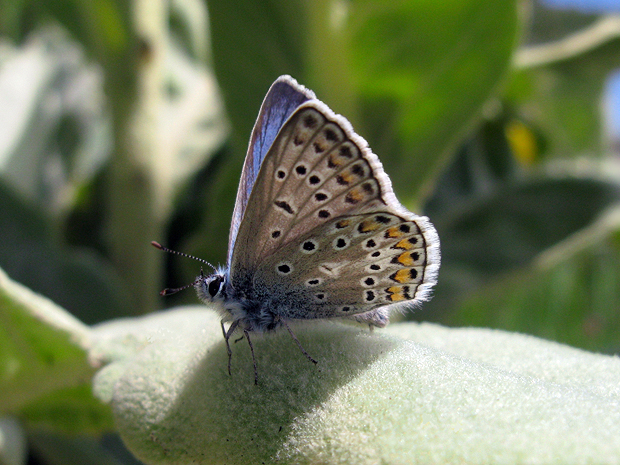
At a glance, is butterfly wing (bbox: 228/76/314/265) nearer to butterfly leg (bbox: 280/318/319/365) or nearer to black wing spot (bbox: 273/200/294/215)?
black wing spot (bbox: 273/200/294/215)

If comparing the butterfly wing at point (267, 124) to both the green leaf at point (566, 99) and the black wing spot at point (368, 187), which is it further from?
the green leaf at point (566, 99)

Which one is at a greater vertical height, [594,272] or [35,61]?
[35,61]

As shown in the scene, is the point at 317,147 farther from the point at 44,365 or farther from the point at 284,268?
the point at 44,365

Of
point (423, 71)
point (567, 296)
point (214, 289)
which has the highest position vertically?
point (423, 71)

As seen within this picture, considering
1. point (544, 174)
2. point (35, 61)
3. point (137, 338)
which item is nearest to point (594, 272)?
point (544, 174)

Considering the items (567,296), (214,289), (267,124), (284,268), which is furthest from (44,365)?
(567,296)

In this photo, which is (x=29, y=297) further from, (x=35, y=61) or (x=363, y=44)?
(x=35, y=61)

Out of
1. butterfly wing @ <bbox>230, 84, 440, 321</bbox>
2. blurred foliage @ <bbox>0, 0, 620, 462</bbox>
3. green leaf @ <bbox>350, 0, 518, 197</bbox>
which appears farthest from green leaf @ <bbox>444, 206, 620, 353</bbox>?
butterfly wing @ <bbox>230, 84, 440, 321</bbox>
